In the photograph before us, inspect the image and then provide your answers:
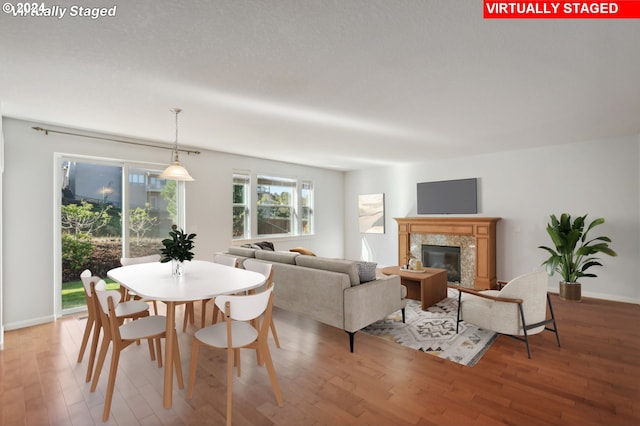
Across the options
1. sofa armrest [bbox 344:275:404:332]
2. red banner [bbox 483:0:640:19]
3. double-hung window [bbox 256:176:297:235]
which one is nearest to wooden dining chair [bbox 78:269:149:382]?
sofa armrest [bbox 344:275:404:332]

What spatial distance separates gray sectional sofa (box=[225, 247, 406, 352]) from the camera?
3138 millimetres

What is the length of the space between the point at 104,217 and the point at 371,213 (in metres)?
5.76

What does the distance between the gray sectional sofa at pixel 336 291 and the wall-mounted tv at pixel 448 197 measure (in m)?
3.33

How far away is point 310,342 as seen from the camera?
10.8ft

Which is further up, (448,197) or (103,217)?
(448,197)

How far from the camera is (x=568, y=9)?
181 cm

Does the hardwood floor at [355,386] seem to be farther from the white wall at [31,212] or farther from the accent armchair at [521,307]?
the white wall at [31,212]

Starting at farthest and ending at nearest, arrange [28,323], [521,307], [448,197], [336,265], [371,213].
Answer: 1. [371,213]
2. [448,197]
3. [28,323]
4. [336,265]
5. [521,307]

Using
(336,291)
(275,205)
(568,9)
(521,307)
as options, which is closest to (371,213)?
(275,205)

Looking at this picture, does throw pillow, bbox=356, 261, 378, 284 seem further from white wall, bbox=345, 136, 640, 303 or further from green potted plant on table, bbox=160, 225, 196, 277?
white wall, bbox=345, 136, 640, 303

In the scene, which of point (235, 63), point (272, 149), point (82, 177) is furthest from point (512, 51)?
point (82, 177)

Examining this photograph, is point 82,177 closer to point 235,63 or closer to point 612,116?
point 235,63

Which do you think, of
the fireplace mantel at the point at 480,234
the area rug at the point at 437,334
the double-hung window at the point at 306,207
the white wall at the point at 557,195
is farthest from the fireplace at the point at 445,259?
the double-hung window at the point at 306,207

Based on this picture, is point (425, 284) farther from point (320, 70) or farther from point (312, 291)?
point (320, 70)
